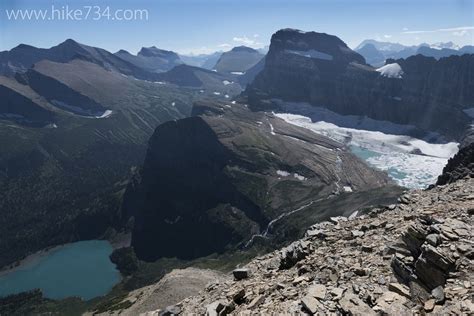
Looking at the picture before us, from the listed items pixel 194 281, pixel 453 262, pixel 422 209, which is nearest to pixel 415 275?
pixel 453 262

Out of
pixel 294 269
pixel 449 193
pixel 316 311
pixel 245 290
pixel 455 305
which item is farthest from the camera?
pixel 449 193

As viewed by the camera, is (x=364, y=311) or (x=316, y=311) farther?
(x=316, y=311)

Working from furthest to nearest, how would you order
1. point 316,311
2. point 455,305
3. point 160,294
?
1. point 160,294
2. point 316,311
3. point 455,305

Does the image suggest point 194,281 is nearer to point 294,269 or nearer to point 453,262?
point 294,269

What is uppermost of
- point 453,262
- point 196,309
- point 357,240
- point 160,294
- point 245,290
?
point 453,262

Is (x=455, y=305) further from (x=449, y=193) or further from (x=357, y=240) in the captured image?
(x=449, y=193)

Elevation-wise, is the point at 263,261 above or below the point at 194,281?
above

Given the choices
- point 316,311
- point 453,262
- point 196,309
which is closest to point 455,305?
point 453,262
